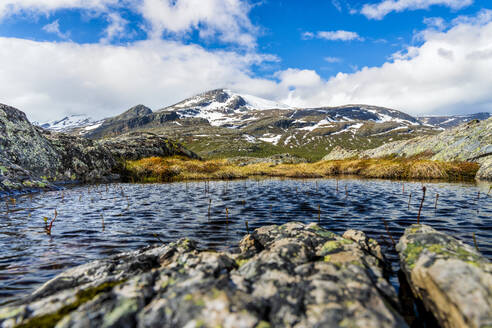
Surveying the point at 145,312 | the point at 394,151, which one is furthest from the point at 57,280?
the point at 394,151

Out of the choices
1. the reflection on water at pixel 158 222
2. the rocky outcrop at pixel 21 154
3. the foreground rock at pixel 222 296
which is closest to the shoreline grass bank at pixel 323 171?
the rocky outcrop at pixel 21 154

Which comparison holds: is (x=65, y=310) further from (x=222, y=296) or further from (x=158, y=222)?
(x=158, y=222)

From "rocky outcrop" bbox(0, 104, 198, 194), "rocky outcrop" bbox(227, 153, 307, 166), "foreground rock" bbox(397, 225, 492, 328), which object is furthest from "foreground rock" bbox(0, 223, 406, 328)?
"rocky outcrop" bbox(227, 153, 307, 166)

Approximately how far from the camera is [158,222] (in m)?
8.73

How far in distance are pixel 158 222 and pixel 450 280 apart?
323 inches

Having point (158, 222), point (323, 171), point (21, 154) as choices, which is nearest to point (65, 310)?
point (158, 222)

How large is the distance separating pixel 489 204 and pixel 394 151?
33953 mm

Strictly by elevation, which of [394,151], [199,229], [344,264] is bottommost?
[199,229]

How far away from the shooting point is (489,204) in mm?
10836

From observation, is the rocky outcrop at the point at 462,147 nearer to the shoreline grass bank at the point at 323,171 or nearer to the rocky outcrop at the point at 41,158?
the shoreline grass bank at the point at 323,171

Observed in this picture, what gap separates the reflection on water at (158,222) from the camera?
5535 millimetres

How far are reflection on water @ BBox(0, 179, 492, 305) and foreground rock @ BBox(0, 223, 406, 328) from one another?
5.73ft

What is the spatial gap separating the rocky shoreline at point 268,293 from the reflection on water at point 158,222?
1265 millimetres

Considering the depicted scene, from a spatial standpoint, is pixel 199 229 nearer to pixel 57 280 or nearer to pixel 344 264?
pixel 57 280
